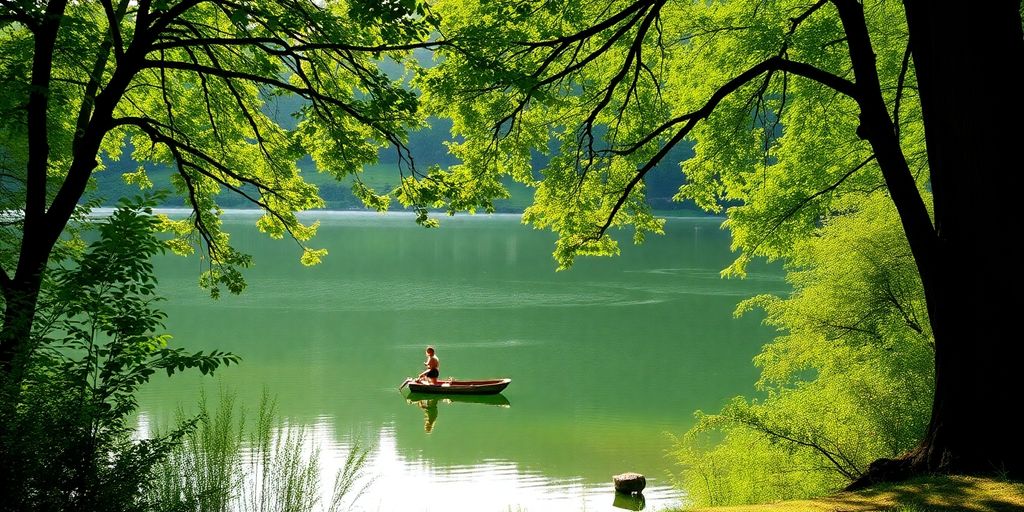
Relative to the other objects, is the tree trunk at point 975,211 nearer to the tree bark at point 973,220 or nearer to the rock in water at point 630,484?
the tree bark at point 973,220

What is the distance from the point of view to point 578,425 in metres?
19.3

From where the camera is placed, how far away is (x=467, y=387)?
22844mm

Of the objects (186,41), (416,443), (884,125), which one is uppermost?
(186,41)

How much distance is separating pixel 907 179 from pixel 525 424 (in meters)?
14.7

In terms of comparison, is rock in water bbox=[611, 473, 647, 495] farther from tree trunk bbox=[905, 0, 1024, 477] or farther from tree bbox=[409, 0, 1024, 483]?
tree trunk bbox=[905, 0, 1024, 477]

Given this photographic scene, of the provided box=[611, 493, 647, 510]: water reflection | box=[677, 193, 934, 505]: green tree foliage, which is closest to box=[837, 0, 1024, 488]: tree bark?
box=[677, 193, 934, 505]: green tree foliage

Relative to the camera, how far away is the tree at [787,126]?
5781mm

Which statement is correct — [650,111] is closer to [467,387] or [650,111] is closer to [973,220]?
[973,220]

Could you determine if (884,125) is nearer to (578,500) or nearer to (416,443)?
(578,500)

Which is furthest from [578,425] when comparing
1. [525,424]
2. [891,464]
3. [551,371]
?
[891,464]

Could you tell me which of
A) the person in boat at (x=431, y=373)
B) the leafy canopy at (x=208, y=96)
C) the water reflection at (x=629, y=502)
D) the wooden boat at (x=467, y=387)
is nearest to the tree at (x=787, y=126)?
the leafy canopy at (x=208, y=96)

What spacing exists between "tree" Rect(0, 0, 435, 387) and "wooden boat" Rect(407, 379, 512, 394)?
11917 mm

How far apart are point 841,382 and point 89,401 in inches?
428

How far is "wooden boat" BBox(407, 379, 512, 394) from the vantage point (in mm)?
22578
